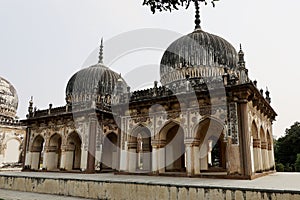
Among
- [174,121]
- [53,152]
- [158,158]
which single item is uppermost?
[174,121]

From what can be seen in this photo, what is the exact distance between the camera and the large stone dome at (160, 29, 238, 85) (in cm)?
1427

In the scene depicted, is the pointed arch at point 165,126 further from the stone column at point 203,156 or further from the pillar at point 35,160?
the pillar at point 35,160

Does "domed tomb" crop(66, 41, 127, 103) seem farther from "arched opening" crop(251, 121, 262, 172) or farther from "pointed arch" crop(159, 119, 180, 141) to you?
"arched opening" crop(251, 121, 262, 172)

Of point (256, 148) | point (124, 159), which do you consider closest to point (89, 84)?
point (124, 159)

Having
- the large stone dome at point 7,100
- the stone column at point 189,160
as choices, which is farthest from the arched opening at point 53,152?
the large stone dome at point 7,100

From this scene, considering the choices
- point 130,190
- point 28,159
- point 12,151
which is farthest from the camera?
point 12,151

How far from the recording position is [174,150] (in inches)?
596

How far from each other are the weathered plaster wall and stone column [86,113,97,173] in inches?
137

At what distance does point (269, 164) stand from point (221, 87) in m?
6.18

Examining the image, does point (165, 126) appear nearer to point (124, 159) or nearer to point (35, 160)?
point (124, 159)

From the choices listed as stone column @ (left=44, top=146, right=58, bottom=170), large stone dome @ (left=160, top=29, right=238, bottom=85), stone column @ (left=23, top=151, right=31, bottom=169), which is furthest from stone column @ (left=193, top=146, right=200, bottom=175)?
stone column @ (left=23, top=151, right=31, bottom=169)

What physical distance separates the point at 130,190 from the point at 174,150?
20.8 feet

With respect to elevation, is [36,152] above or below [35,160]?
above

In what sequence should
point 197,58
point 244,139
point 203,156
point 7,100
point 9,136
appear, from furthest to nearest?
point 7,100 < point 9,136 < point 203,156 < point 197,58 < point 244,139
